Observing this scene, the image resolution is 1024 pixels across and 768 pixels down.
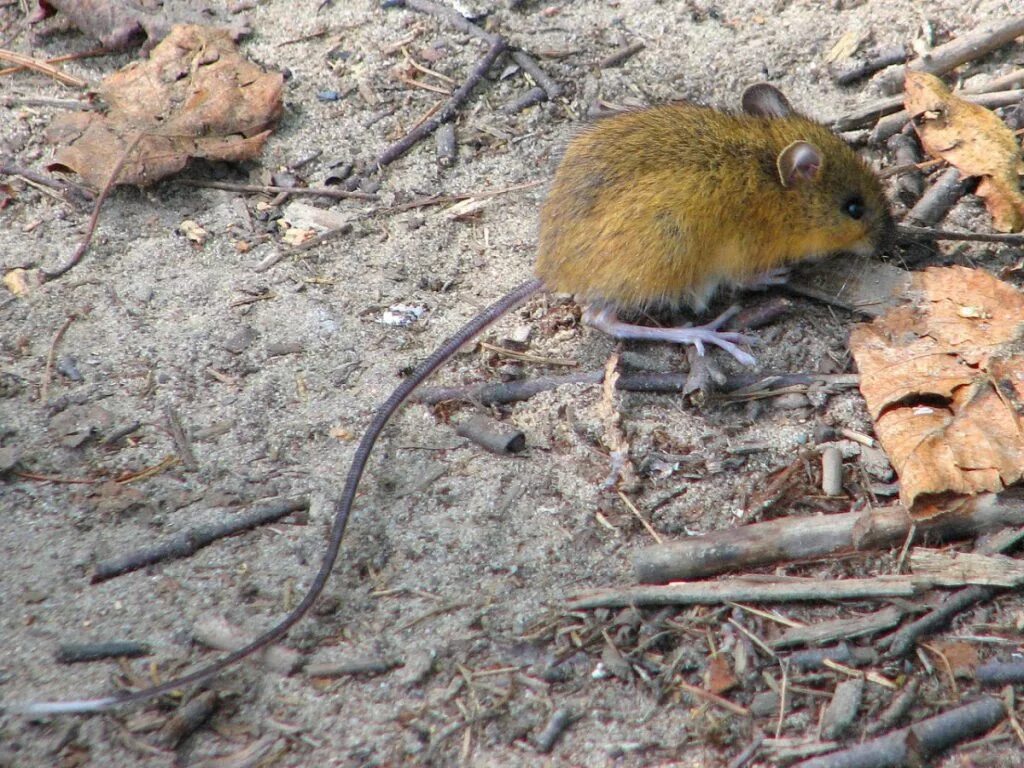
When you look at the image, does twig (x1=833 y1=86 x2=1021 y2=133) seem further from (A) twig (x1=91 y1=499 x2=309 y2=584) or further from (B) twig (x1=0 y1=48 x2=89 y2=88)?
(B) twig (x1=0 y1=48 x2=89 y2=88)

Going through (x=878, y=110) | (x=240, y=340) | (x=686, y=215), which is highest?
(x=878, y=110)

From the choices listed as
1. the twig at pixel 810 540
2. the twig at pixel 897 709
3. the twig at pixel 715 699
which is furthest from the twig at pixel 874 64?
the twig at pixel 715 699

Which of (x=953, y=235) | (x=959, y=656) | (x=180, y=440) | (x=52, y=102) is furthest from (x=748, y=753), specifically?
(x=52, y=102)

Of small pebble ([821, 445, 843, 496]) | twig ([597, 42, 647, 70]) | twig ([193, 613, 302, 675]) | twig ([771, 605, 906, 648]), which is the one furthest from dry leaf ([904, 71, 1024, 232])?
twig ([193, 613, 302, 675])

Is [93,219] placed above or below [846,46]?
below

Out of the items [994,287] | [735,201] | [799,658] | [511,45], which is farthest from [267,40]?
[799,658]

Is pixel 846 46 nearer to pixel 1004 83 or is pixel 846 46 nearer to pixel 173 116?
pixel 1004 83

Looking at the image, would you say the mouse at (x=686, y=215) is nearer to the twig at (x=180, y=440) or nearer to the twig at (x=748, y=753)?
the twig at (x=180, y=440)
